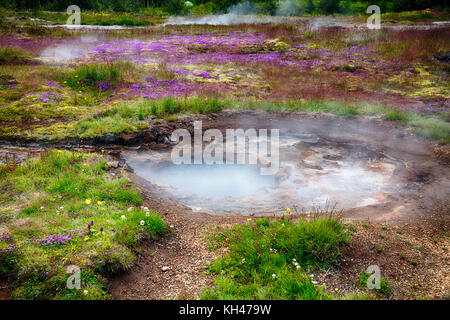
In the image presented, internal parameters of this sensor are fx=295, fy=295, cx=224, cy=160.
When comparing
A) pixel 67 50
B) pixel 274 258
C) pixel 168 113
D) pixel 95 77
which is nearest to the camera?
pixel 274 258

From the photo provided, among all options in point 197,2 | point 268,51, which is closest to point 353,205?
point 268,51

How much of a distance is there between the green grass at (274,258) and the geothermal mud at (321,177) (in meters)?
1.22

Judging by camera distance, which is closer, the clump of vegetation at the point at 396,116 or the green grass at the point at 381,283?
the green grass at the point at 381,283

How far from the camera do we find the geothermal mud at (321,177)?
23.0 feet

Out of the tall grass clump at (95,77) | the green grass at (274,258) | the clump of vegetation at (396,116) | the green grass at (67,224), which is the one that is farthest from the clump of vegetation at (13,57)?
the clump of vegetation at (396,116)

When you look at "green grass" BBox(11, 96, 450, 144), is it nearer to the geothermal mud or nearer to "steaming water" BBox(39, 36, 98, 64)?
the geothermal mud

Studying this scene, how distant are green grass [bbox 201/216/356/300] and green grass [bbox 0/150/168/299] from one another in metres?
1.52

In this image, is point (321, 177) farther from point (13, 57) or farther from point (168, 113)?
point (13, 57)

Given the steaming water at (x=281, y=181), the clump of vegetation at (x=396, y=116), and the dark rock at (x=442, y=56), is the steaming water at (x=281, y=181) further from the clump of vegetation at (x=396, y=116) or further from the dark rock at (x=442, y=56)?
the dark rock at (x=442, y=56)

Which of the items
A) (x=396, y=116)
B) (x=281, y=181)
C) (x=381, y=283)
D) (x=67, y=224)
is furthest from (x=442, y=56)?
(x=67, y=224)

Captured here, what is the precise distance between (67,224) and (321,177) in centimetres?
632

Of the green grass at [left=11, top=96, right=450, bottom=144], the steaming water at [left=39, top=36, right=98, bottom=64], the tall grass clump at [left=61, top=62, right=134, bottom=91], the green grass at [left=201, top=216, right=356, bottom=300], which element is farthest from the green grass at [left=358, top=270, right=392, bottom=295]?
the steaming water at [left=39, top=36, right=98, bottom=64]

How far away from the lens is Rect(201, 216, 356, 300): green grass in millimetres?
4289

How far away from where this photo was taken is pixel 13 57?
59.2 ft
